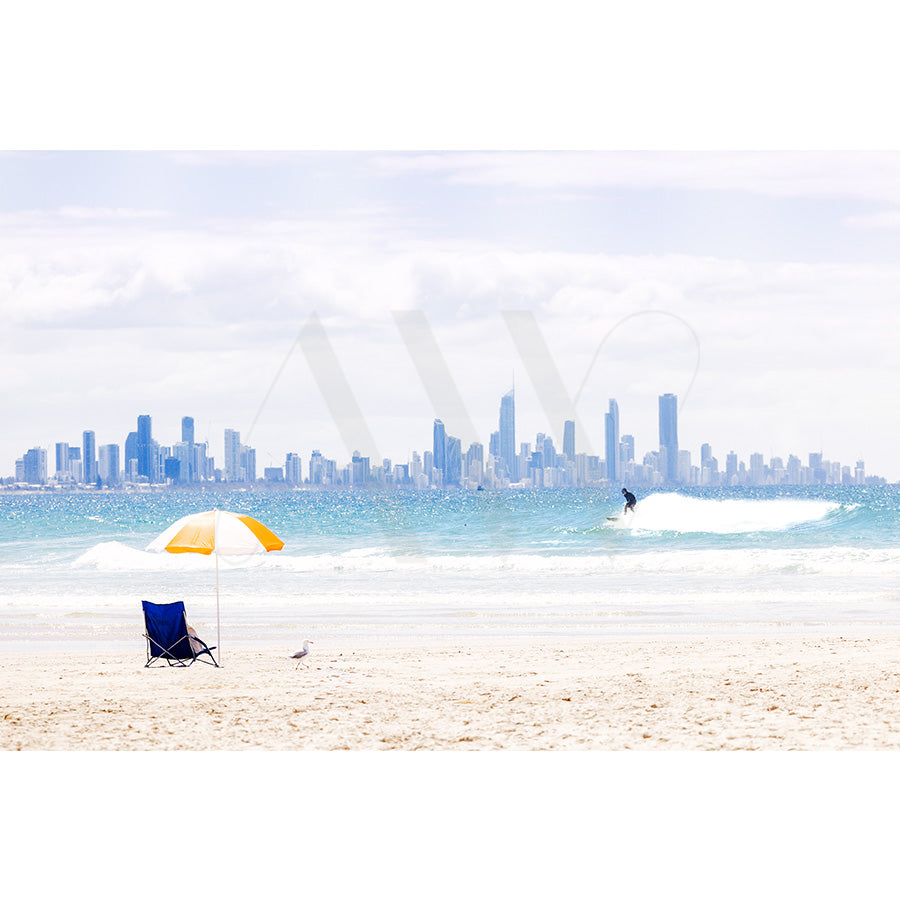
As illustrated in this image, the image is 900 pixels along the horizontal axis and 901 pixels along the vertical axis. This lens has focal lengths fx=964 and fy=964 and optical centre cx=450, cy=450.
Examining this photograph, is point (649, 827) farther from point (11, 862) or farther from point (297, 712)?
point (297, 712)

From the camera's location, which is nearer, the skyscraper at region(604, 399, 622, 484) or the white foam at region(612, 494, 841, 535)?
the skyscraper at region(604, 399, 622, 484)

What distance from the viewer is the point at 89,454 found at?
20.8 metres

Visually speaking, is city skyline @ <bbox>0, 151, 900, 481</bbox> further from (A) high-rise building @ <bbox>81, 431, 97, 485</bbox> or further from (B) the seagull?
(B) the seagull

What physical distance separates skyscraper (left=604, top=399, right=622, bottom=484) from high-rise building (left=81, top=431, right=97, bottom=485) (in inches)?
441

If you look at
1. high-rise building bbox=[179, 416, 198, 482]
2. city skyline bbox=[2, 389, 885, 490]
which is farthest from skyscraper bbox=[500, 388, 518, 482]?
high-rise building bbox=[179, 416, 198, 482]

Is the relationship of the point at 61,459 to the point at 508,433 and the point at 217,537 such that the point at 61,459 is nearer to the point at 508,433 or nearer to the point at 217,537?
the point at 508,433

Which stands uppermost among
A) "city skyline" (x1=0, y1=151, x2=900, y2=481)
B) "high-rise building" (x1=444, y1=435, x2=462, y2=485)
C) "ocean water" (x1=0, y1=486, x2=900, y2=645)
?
"city skyline" (x1=0, y1=151, x2=900, y2=481)

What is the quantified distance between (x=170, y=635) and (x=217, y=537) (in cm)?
89

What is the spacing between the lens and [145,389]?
1786cm

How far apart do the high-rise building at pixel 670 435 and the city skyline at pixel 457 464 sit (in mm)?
20

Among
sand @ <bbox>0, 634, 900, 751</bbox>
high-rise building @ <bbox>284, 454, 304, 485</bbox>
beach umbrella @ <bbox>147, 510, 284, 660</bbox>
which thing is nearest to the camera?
sand @ <bbox>0, 634, 900, 751</bbox>

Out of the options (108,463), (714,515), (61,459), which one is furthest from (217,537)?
(714,515)

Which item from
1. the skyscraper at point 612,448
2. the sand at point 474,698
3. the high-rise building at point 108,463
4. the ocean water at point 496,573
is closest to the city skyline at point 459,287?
the skyscraper at point 612,448

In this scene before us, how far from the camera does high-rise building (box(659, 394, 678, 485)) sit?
14688 millimetres
